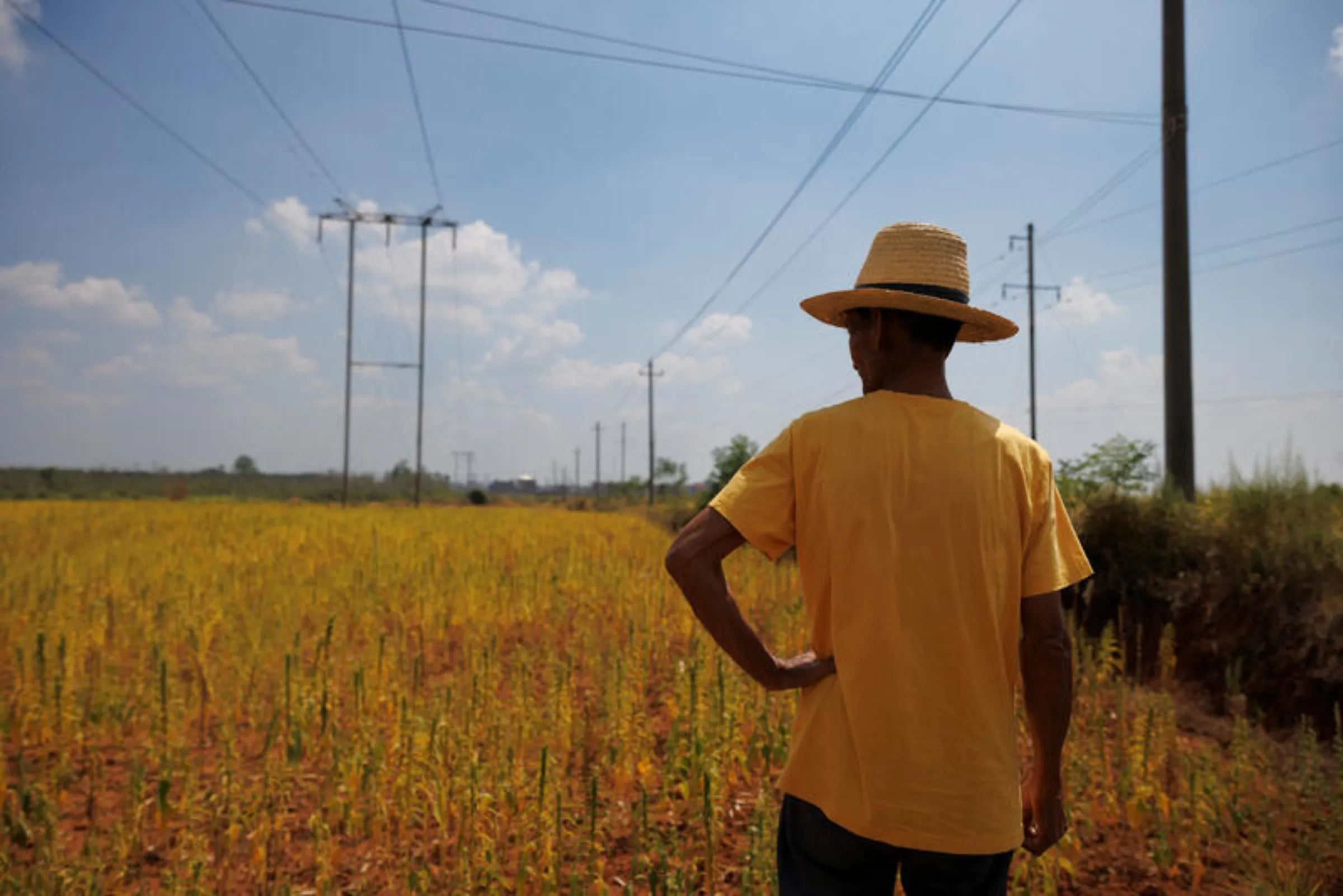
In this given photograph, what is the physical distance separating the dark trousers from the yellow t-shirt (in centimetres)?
5

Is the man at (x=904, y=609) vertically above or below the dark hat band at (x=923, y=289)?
below

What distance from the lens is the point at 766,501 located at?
1.54 metres

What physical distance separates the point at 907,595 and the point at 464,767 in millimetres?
2972

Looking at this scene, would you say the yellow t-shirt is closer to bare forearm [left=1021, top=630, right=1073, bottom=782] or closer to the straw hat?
bare forearm [left=1021, top=630, right=1073, bottom=782]

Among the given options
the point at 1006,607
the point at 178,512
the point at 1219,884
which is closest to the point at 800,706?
the point at 1006,607

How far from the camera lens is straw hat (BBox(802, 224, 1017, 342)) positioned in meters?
1.59

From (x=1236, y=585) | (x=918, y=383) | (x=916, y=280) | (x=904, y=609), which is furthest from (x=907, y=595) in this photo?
(x=1236, y=585)

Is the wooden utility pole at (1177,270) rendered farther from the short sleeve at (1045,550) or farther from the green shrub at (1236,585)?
the short sleeve at (1045,550)

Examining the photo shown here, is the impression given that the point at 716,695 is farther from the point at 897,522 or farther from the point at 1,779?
the point at 1,779

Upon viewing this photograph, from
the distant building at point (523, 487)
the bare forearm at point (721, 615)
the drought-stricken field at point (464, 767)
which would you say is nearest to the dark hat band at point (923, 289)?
the bare forearm at point (721, 615)

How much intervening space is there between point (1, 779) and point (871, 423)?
4.54 m

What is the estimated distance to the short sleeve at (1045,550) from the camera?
1.60m

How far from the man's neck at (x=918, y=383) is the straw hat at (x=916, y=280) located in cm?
12

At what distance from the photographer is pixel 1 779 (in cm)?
376
